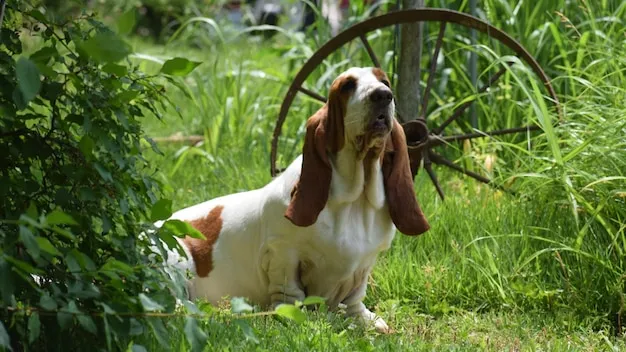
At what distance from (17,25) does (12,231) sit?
0.61 meters

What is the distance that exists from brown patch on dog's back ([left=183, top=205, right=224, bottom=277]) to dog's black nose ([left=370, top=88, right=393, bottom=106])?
869mm

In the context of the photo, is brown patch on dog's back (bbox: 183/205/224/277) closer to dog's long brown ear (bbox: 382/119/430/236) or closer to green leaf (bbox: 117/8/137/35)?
dog's long brown ear (bbox: 382/119/430/236)

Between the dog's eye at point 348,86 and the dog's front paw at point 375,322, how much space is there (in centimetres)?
81

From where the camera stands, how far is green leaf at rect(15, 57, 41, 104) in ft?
6.99

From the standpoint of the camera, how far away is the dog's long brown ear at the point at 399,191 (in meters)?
3.56

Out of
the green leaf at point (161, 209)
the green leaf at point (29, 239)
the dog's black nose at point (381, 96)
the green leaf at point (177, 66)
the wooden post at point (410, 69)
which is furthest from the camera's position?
the wooden post at point (410, 69)

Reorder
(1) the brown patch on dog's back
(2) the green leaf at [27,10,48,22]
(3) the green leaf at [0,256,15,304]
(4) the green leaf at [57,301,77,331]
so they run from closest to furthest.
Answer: (3) the green leaf at [0,256,15,304] → (4) the green leaf at [57,301,77,331] → (2) the green leaf at [27,10,48,22] → (1) the brown patch on dog's back

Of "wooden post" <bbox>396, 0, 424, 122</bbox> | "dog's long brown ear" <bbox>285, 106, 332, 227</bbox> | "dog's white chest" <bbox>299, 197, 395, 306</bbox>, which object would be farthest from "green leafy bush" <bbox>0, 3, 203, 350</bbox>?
"wooden post" <bbox>396, 0, 424, 122</bbox>

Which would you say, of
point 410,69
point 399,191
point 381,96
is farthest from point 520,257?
point 410,69

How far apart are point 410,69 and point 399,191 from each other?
159 cm

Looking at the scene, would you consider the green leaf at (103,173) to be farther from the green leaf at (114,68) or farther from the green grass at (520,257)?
the green grass at (520,257)

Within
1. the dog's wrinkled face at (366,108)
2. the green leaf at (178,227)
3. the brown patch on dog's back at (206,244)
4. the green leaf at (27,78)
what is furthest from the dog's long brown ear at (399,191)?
the green leaf at (27,78)

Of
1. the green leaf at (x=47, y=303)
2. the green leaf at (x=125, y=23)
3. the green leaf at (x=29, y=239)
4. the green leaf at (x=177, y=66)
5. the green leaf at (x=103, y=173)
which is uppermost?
the green leaf at (x=125, y=23)

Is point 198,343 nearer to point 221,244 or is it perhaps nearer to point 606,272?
point 221,244
